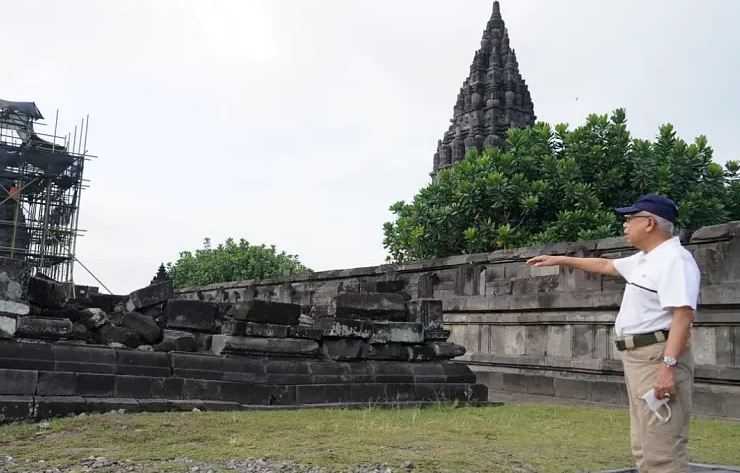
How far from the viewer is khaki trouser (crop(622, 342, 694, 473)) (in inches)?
140

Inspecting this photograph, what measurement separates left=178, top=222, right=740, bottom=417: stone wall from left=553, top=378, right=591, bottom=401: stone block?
0.06 ft

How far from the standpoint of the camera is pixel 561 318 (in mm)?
12383

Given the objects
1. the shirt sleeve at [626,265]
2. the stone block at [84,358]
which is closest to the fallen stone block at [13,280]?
the stone block at [84,358]

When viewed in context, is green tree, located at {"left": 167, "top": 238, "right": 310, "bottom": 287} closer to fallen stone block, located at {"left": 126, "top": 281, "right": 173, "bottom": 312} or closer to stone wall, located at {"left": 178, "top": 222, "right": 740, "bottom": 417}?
stone wall, located at {"left": 178, "top": 222, "right": 740, "bottom": 417}

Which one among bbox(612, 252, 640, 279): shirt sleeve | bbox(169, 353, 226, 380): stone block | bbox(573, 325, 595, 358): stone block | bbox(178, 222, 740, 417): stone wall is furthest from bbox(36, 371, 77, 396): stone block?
bbox(573, 325, 595, 358): stone block

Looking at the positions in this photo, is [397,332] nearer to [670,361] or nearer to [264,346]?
[264,346]

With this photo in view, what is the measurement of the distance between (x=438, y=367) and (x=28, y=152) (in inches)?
965

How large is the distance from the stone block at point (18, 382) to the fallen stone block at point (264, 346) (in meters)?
2.24

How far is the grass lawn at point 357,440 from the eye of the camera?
5.30 metres

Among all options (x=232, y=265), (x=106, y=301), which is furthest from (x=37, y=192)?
(x=106, y=301)

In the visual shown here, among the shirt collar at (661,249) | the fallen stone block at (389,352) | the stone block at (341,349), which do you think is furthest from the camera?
the fallen stone block at (389,352)

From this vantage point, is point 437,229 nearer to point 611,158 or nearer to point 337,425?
point 611,158

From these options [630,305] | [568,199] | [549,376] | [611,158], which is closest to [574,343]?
[549,376]

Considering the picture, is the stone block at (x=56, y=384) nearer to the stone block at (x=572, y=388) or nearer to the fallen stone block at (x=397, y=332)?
the fallen stone block at (x=397, y=332)
